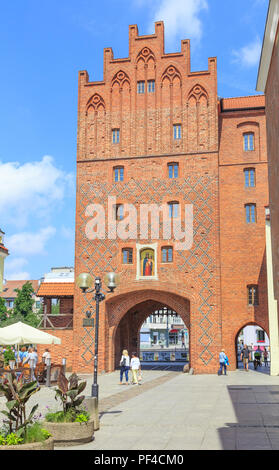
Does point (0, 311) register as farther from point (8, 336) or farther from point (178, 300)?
point (8, 336)

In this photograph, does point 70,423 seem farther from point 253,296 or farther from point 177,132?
point 177,132

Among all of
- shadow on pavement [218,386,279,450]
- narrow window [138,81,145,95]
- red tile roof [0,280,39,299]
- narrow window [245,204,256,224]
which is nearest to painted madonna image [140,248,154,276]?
narrow window [245,204,256,224]

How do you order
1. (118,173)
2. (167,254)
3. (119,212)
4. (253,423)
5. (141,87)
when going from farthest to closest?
1. (141,87)
2. (118,173)
3. (119,212)
4. (167,254)
5. (253,423)

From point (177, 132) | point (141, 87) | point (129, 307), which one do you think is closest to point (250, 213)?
point (177, 132)

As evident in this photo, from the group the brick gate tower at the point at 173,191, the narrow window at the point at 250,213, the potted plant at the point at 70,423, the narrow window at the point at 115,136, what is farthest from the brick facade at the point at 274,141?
the narrow window at the point at 115,136

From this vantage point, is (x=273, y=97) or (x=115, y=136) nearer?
(x=273, y=97)

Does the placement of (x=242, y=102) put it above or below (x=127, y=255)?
above

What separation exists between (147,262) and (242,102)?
1127 cm

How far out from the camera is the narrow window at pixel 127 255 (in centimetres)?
2688

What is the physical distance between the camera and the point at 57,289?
29.4 metres

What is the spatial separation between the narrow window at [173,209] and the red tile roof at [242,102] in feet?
22.1

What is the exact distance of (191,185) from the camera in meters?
26.7

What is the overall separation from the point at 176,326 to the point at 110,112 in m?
52.7

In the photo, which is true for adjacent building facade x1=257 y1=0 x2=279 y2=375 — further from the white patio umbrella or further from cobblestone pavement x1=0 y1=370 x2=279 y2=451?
the white patio umbrella
